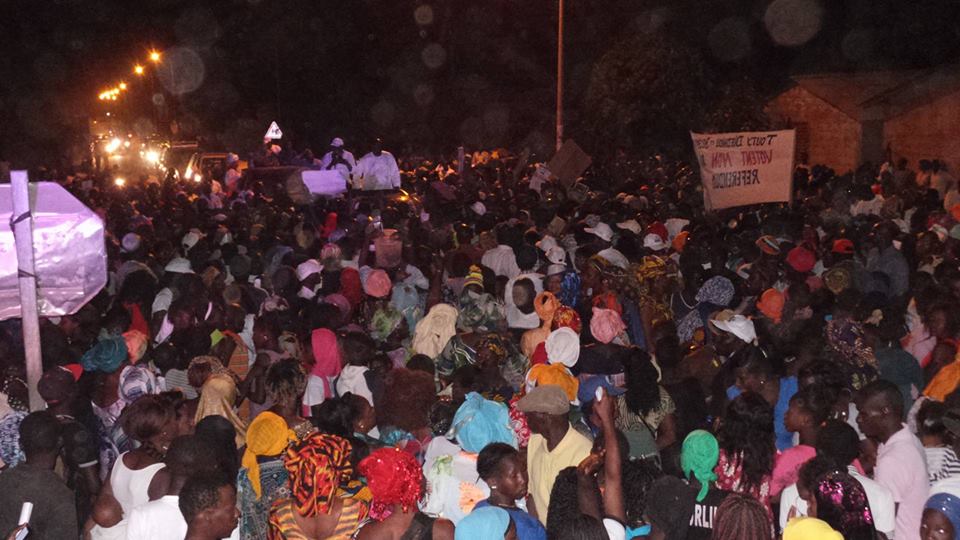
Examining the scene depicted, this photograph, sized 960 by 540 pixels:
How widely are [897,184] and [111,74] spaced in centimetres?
4255

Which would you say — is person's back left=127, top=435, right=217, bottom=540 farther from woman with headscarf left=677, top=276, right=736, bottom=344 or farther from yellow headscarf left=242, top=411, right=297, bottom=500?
woman with headscarf left=677, top=276, right=736, bottom=344

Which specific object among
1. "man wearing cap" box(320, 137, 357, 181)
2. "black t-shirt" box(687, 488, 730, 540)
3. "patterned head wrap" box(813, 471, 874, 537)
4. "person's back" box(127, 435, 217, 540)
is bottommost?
"black t-shirt" box(687, 488, 730, 540)

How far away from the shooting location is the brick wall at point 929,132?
877 inches

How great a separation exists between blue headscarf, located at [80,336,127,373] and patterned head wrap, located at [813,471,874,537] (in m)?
4.18

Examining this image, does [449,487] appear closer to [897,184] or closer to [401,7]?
[897,184]

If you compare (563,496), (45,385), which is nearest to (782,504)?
(563,496)

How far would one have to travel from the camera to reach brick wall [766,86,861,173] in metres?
26.8

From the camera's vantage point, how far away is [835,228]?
10.8 m

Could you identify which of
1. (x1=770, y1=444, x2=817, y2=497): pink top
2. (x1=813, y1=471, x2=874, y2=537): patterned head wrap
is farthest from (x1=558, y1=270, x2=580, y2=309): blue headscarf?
(x1=813, y1=471, x2=874, y2=537): patterned head wrap

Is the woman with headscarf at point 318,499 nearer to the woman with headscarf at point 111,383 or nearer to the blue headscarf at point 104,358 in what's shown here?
the woman with headscarf at point 111,383

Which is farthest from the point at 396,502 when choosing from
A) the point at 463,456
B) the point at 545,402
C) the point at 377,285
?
the point at 377,285

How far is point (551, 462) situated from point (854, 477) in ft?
4.53

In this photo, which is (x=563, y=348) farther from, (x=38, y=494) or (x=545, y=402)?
(x=38, y=494)

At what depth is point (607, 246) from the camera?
9.76 m
